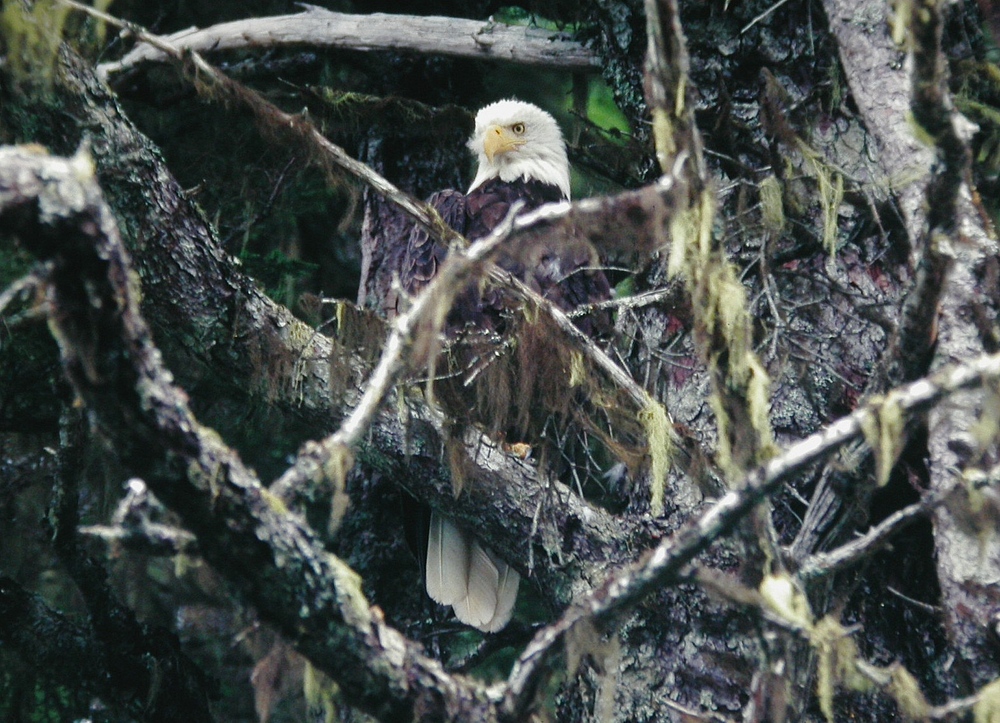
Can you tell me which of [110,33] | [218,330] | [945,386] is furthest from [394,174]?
[945,386]

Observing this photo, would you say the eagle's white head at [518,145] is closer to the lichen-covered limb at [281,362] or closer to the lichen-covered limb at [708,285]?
the lichen-covered limb at [281,362]

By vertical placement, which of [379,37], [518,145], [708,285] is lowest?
[708,285]

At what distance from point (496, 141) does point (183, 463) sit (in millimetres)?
3047

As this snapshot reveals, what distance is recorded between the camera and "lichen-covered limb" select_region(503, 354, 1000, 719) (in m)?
1.69

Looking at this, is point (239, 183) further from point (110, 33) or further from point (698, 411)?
point (698, 411)

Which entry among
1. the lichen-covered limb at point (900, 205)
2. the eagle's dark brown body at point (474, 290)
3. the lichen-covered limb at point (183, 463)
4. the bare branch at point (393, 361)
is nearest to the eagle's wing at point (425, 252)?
the eagle's dark brown body at point (474, 290)

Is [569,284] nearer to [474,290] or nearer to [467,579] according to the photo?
[474,290]

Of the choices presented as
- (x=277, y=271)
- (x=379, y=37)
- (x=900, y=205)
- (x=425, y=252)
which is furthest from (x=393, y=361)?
(x=379, y=37)

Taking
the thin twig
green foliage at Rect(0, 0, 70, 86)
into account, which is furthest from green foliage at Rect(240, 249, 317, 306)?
the thin twig

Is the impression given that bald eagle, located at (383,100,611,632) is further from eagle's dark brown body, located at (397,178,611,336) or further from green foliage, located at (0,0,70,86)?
green foliage, located at (0,0,70,86)

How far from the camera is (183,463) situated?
62.9 inches

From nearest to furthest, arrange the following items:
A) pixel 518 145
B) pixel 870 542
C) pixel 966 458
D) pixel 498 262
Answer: pixel 870 542, pixel 966 458, pixel 498 262, pixel 518 145

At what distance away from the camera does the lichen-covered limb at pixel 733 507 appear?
66.6 inches

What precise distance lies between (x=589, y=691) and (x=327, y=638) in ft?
5.15
